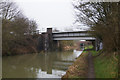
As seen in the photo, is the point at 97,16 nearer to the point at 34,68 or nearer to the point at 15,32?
the point at 34,68

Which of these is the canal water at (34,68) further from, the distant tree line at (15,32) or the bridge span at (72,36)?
the bridge span at (72,36)

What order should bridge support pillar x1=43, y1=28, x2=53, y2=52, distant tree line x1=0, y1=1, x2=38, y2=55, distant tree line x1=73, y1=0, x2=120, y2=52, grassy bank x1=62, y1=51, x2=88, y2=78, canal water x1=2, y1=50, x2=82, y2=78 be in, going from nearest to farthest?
distant tree line x1=73, y1=0, x2=120, y2=52 → grassy bank x1=62, y1=51, x2=88, y2=78 → canal water x1=2, y1=50, x2=82, y2=78 → distant tree line x1=0, y1=1, x2=38, y2=55 → bridge support pillar x1=43, y1=28, x2=53, y2=52

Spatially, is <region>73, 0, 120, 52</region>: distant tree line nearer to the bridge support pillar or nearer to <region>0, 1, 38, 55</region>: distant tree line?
<region>0, 1, 38, 55</region>: distant tree line

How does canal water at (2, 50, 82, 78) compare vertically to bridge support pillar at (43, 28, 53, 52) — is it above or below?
below

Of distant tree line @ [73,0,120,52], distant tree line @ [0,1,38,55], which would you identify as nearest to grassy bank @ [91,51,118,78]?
distant tree line @ [73,0,120,52]

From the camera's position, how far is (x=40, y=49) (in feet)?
110

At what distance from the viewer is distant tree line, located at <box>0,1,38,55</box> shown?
19859 millimetres

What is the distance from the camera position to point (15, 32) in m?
22.9

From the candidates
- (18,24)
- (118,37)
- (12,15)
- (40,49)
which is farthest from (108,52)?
(40,49)

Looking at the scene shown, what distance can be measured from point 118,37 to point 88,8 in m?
10.4

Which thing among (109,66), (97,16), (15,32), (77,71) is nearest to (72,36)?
(15,32)

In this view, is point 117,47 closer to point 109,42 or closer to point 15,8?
point 109,42

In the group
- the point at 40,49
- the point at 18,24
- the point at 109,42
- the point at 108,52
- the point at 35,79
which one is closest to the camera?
the point at 109,42

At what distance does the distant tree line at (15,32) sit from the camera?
19859 mm
